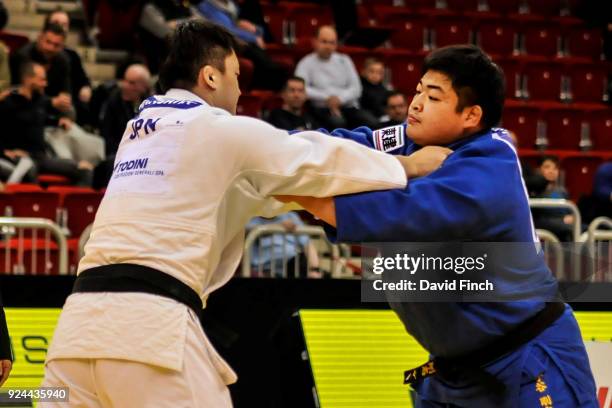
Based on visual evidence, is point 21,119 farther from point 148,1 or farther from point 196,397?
point 196,397

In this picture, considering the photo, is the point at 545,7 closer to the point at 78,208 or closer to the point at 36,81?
the point at 36,81

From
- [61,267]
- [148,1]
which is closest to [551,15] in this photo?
[148,1]

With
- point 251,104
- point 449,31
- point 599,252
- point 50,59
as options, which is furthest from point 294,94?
point 449,31

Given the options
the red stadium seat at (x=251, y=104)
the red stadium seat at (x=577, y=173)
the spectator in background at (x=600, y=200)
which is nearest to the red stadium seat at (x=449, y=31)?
the red stadium seat at (x=577, y=173)

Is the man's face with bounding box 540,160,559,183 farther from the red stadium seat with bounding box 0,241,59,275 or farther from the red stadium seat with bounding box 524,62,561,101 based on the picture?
the red stadium seat with bounding box 0,241,59,275

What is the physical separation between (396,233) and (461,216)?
0.72ft

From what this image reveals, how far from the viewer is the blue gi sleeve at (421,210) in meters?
3.57

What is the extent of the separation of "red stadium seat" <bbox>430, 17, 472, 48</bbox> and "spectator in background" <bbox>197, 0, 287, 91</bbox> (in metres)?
3.34

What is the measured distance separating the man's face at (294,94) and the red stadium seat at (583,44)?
6.56 metres

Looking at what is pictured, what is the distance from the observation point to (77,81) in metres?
11.7

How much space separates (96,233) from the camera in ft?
11.7

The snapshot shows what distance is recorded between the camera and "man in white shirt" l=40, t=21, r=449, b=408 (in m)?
3.36

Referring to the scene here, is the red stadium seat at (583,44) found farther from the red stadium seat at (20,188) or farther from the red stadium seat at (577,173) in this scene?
the red stadium seat at (20,188)

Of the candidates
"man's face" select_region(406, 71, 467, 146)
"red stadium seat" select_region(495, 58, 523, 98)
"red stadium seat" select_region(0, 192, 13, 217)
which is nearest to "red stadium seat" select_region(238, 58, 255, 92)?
"red stadium seat" select_region(0, 192, 13, 217)
